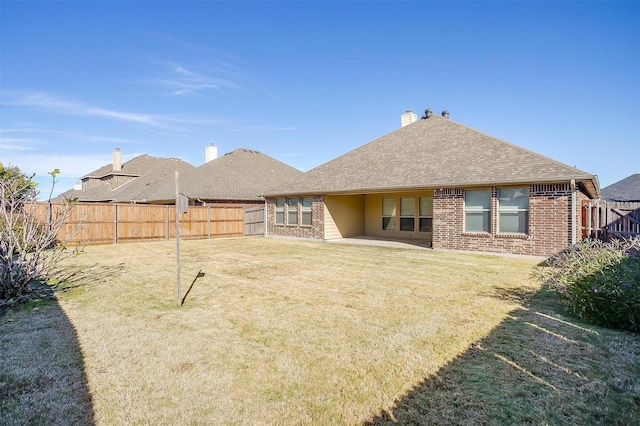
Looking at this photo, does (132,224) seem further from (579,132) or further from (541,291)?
(579,132)

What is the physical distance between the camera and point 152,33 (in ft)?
44.1

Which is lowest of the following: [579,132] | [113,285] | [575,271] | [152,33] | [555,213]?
[113,285]

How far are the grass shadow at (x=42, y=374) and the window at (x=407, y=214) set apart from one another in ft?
48.5

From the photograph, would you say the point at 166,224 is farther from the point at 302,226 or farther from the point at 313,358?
the point at 313,358

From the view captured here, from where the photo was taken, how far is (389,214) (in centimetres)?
1811

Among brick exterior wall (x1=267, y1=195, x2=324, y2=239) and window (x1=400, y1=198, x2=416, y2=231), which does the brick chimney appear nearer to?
brick exterior wall (x1=267, y1=195, x2=324, y2=239)

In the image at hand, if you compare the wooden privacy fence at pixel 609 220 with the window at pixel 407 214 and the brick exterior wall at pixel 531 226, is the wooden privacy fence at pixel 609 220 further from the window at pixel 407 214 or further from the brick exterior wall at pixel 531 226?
the window at pixel 407 214

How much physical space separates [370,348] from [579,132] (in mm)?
19247

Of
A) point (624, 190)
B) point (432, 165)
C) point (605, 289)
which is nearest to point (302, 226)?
point (432, 165)

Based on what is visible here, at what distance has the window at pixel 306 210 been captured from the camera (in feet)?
58.4

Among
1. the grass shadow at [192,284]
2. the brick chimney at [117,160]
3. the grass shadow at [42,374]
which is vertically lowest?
the grass shadow at [192,284]

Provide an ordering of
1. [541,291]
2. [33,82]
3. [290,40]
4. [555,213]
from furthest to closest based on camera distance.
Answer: [290,40] < [33,82] < [555,213] < [541,291]

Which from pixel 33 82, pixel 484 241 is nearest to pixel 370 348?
pixel 484 241

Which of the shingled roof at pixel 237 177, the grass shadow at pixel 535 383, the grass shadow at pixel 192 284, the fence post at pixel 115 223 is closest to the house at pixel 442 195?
the shingled roof at pixel 237 177
